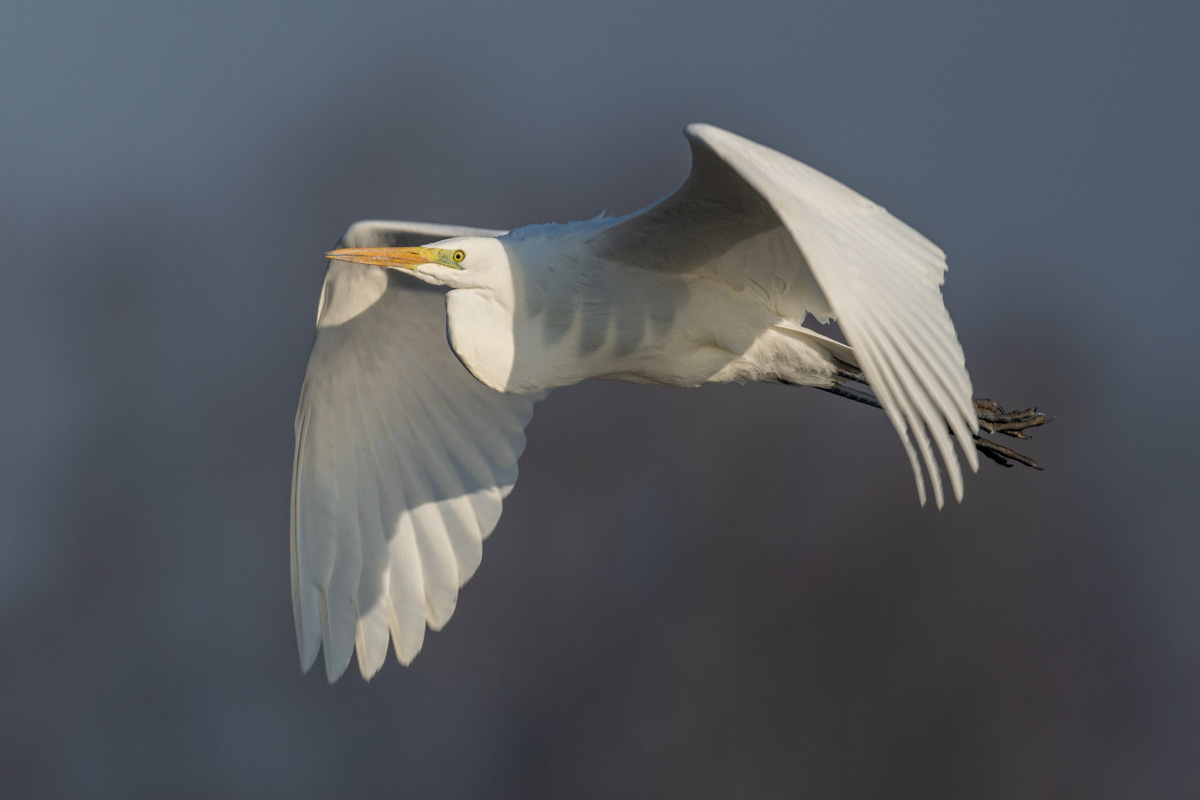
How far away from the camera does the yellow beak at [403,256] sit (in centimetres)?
335

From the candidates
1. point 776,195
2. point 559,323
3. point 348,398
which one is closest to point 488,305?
point 559,323

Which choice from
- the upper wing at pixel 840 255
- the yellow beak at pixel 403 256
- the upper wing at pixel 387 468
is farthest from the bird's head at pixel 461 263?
the upper wing at pixel 387 468

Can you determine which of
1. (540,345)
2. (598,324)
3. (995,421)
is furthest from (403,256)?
(995,421)

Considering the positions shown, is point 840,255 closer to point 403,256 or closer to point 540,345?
point 540,345

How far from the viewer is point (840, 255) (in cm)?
251

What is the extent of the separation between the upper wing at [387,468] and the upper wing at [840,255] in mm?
1291

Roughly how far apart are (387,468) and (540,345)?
1285 mm

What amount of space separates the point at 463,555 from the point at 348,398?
69 cm

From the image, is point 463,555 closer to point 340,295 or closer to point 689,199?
point 340,295

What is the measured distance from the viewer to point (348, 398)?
451 centimetres

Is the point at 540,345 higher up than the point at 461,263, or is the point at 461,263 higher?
the point at 461,263

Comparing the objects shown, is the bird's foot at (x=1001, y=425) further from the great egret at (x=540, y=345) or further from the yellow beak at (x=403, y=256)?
the yellow beak at (x=403, y=256)

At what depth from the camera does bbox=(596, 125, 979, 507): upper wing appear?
7.70 feet

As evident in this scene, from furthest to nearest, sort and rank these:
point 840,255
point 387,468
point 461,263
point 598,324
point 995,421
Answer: point 387,468 → point 995,421 → point 598,324 → point 461,263 → point 840,255
